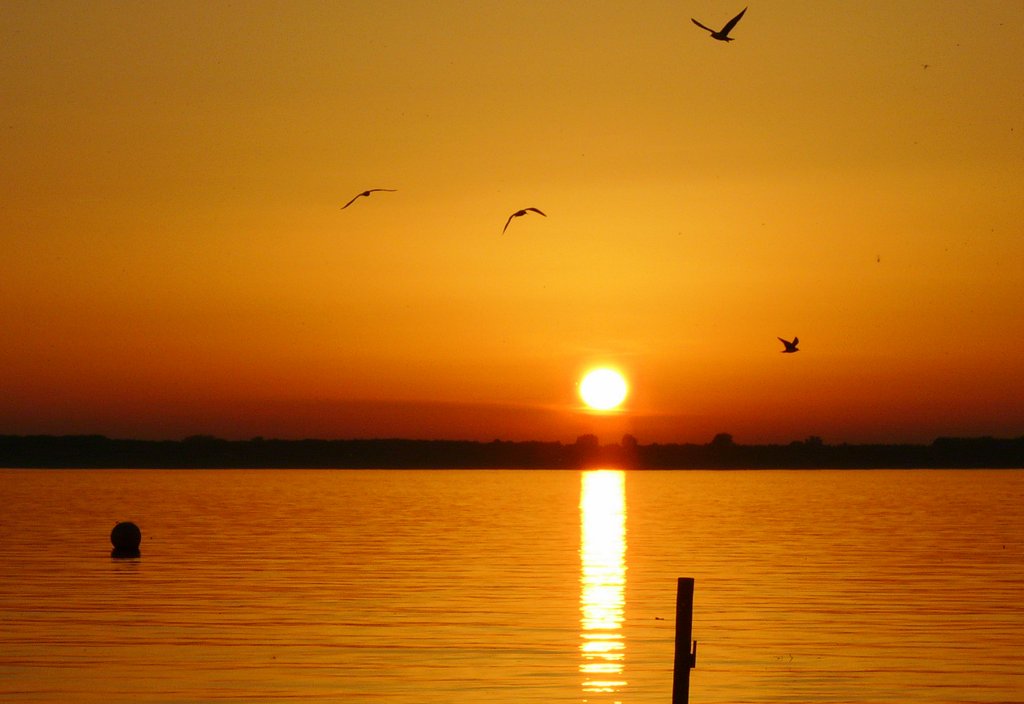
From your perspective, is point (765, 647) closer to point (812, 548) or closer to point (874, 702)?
point (874, 702)

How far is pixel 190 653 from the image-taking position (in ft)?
108

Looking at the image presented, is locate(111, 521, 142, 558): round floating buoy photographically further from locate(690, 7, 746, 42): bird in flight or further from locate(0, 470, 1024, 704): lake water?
locate(690, 7, 746, 42): bird in flight

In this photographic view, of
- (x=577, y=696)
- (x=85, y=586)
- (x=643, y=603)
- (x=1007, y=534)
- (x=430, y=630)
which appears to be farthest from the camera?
(x=1007, y=534)

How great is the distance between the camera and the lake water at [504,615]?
29.1 m

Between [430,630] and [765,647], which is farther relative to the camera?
[430,630]

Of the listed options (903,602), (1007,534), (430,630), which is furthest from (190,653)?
(1007,534)

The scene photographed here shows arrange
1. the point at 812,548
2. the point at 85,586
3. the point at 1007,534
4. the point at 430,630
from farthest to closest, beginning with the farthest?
the point at 1007,534 < the point at 812,548 < the point at 85,586 < the point at 430,630

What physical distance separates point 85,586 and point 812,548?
110ft

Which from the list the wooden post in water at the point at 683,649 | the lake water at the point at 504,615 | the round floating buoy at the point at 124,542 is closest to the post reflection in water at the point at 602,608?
the lake water at the point at 504,615

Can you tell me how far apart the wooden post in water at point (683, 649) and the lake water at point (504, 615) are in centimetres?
452

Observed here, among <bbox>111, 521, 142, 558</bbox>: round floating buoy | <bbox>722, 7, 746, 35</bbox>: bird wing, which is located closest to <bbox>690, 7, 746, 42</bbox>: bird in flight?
<bbox>722, 7, 746, 35</bbox>: bird wing

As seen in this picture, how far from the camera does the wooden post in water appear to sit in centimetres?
2270

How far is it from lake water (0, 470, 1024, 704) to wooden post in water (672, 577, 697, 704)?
452cm

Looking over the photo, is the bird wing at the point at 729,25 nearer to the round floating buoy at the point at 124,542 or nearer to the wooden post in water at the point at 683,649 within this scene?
the wooden post in water at the point at 683,649
